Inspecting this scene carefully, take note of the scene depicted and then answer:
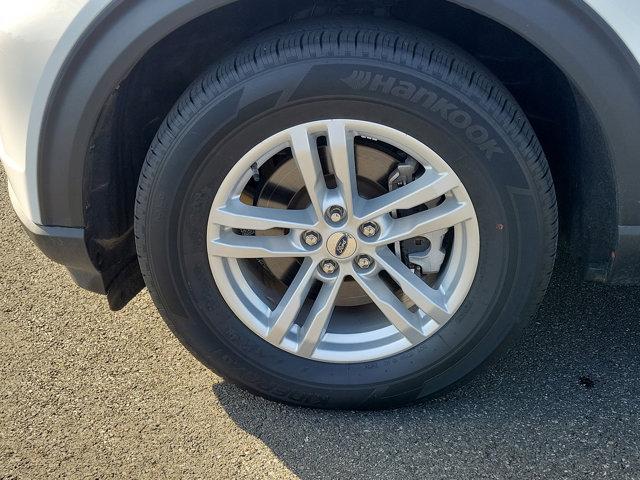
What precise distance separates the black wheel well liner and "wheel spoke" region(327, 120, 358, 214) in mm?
353

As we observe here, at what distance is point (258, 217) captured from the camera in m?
2.11

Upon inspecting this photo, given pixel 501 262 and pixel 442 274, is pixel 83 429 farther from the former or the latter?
pixel 501 262

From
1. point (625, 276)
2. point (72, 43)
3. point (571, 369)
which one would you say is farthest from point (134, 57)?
point (571, 369)

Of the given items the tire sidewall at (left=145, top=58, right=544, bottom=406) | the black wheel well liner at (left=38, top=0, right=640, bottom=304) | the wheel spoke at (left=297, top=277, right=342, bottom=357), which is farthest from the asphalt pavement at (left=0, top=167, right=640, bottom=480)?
the black wheel well liner at (left=38, top=0, right=640, bottom=304)

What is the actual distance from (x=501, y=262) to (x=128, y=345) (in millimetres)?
1315

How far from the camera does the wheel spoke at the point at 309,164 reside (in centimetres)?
199

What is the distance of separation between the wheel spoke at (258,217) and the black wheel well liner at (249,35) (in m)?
0.37

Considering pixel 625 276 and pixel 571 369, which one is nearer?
pixel 625 276

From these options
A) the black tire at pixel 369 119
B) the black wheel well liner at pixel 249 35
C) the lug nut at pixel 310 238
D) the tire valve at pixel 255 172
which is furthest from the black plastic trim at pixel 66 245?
the lug nut at pixel 310 238

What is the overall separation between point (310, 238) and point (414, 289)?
328 millimetres

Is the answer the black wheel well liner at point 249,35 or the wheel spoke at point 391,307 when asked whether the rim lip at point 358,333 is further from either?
the black wheel well liner at point 249,35

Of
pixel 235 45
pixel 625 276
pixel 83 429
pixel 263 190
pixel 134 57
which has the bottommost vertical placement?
pixel 83 429

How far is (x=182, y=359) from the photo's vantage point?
8.48 ft

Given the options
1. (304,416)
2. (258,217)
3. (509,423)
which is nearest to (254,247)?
(258,217)
